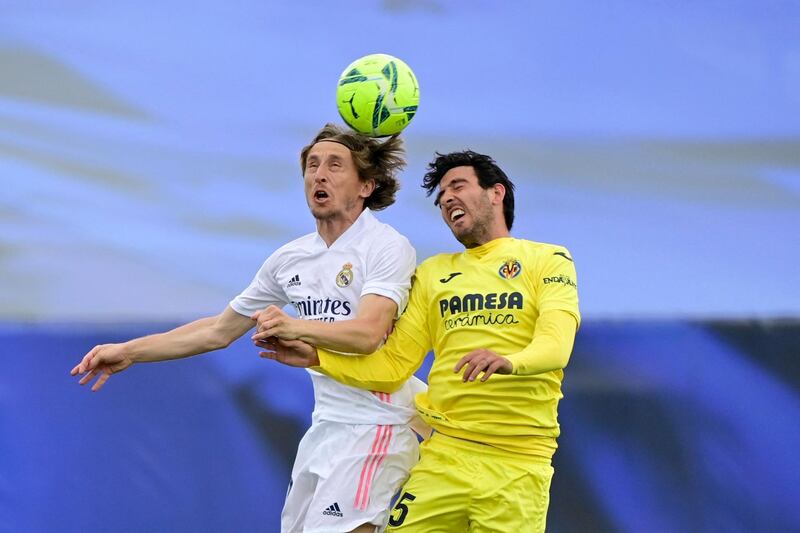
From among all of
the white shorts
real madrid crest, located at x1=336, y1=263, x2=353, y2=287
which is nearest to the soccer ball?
real madrid crest, located at x1=336, y1=263, x2=353, y2=287

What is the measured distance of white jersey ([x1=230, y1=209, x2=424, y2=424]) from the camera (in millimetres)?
4379

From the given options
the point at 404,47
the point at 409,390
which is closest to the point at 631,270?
the point at 404,47

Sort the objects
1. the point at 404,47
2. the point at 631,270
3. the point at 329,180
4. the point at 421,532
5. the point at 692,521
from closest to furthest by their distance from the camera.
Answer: the point at 421,532
the point at 329,180
the point at 692,521
the point at 631,270
the point at 404,47

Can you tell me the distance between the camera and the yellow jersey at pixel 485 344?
14.0 feet

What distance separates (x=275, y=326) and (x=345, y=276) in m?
0.51

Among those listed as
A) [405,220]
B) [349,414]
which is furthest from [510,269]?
[405,220]

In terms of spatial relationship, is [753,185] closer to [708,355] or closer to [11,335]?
[708,355]

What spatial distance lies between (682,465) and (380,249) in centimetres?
252

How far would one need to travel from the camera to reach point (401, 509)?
426 centimetres

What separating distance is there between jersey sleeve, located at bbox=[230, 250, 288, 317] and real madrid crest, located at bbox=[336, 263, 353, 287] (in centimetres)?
38

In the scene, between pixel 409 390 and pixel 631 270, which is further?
pixel 631 270

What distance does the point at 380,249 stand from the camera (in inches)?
176

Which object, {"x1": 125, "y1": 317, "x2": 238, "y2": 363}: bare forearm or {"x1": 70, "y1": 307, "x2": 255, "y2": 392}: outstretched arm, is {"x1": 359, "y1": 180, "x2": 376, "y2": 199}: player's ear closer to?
{"x1": 70, "y1": 307, "x2": 255, "y2": 392}: outstretched arm

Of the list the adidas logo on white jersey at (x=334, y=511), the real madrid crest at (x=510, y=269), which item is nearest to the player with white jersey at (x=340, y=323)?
the adidas logo on white jersey at (x=334, y=511)
